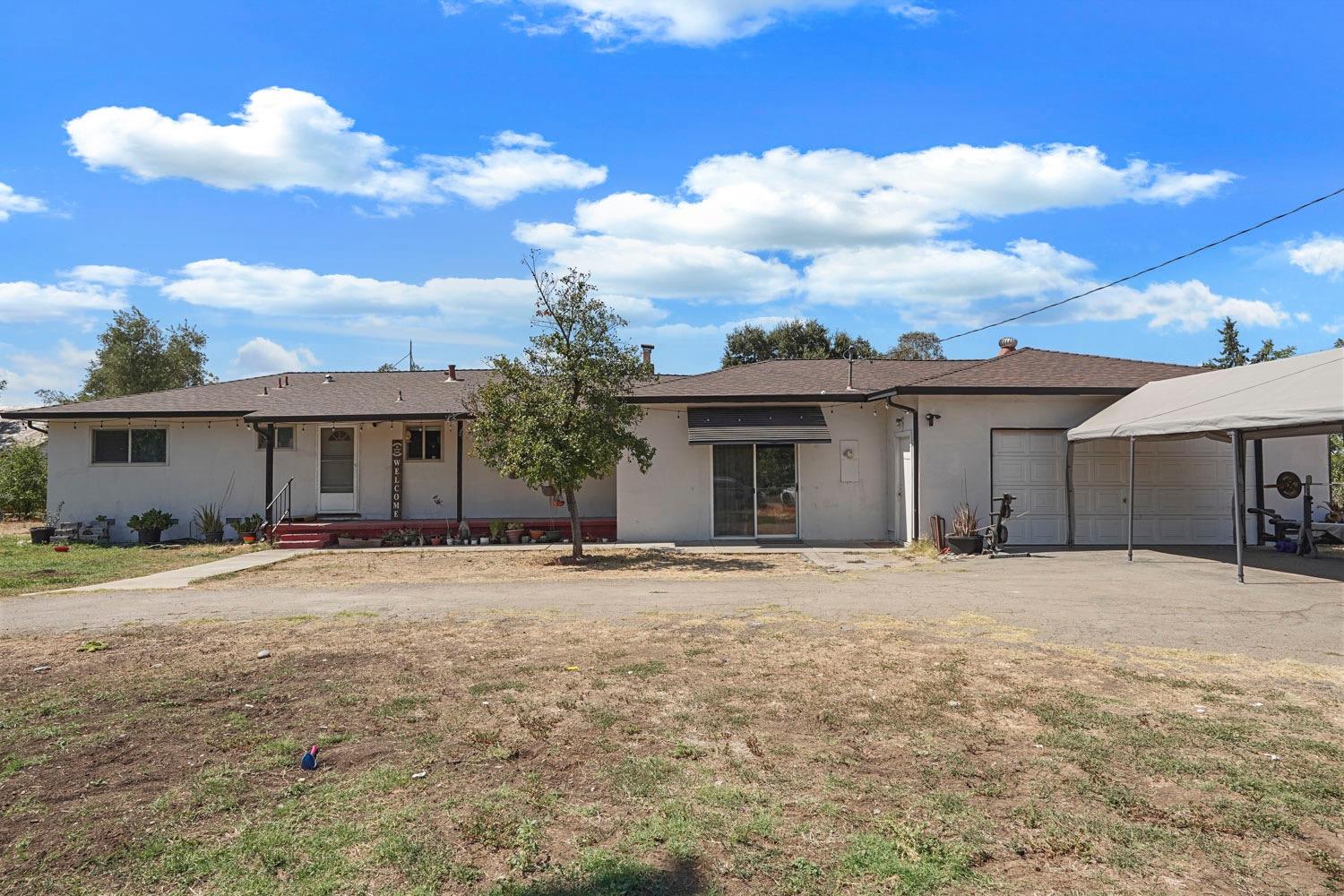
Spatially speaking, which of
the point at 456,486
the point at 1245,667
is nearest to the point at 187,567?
the point at 456,486

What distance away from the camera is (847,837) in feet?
11.9

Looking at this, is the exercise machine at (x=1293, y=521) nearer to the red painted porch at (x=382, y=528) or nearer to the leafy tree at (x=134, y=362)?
the red painted porch at (x=382, y=528)

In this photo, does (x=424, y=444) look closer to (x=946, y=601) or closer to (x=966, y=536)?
(x=966, y=536)

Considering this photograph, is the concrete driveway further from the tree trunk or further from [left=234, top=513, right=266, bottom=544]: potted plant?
[left=234, top=513, right=266, bottom=544]: potted plant

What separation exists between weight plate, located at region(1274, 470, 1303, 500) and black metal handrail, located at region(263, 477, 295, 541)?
2042 cm

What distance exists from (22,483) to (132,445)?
8.02 m

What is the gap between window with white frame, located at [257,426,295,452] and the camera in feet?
62.3

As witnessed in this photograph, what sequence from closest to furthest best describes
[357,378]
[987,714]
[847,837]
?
[847,837], [987,714], [357,378]

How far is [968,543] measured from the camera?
14.7 meters

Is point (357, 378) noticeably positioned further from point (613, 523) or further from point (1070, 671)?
point (1070, 671)

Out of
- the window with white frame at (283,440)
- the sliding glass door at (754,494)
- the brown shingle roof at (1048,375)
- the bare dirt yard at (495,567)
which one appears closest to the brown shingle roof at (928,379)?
the brown shingle roof at (1048,375)

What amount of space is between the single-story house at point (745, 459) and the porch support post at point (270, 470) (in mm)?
44

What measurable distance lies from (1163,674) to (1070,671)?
2.19 feet

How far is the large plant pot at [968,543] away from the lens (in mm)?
14723
